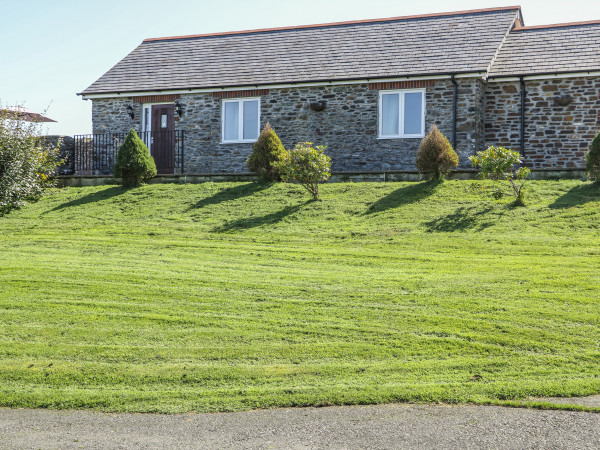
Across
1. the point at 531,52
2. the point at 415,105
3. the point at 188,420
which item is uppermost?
the point at 531,52

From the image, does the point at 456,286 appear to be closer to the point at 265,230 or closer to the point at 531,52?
the point at 265,230

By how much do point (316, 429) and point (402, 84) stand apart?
54.4 feet

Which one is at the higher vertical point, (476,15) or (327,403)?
(476,15)

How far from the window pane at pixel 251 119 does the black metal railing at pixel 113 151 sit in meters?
2.19

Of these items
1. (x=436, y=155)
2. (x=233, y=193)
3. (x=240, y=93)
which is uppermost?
(x=240, y=93)

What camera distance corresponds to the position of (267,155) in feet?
59.6

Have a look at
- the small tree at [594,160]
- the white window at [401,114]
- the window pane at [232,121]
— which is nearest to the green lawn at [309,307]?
the small tree at [594,160]

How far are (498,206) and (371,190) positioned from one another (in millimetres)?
3354

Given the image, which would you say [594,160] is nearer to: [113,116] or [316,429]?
[316,429]

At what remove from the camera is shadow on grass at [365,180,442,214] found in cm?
1559

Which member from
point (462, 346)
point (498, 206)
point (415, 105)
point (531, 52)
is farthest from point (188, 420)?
point (531, 52)

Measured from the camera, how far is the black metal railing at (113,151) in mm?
23109

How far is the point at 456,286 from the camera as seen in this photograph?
30.9ft

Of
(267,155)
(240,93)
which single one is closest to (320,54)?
(240,93)
